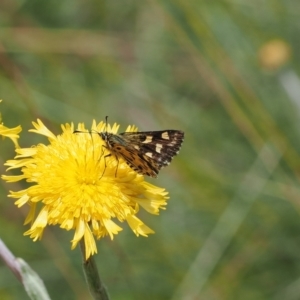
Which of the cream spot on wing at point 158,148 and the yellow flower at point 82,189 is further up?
the cream spot on wing at point 158,148

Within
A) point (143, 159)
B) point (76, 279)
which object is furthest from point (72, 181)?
point (76, 279)

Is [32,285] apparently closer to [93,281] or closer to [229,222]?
[93,281]

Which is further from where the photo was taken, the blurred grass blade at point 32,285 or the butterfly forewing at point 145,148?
the butterfly forewing at point 145,148

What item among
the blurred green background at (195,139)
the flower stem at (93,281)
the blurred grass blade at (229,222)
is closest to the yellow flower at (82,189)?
the flower stem at (93,281)

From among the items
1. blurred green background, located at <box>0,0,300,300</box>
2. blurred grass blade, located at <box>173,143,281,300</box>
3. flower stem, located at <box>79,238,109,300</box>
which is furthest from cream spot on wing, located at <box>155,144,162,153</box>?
blurred grass blade, located at <box>173,143,281,300</box>

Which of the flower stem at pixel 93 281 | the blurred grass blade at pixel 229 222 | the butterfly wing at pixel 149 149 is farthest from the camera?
the blurred grass blade at pixel 229 222

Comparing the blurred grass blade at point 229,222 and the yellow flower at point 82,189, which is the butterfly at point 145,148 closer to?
the yellow flower at point 82,189

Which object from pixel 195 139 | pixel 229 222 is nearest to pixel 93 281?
pixel 229 222
